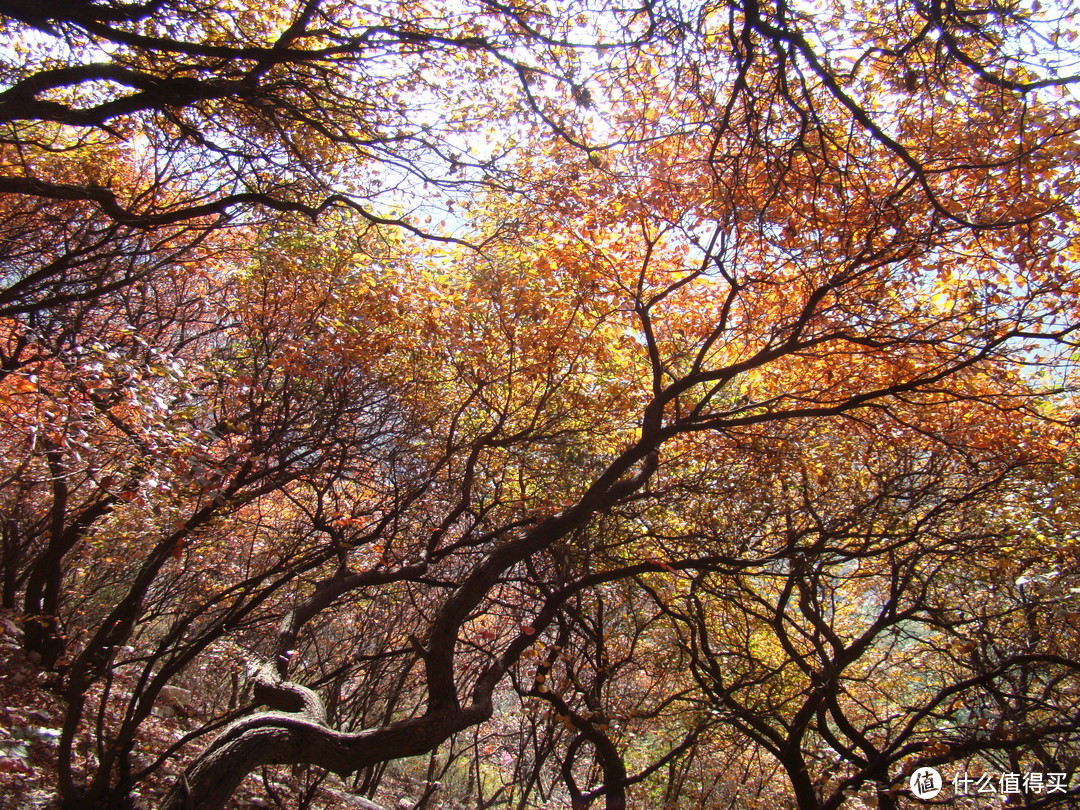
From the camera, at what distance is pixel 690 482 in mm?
7336

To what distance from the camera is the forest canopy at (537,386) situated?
422 cm

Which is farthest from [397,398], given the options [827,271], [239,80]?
[827,271]

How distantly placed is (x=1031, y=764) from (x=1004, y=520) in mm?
3234

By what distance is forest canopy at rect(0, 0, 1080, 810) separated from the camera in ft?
13.9

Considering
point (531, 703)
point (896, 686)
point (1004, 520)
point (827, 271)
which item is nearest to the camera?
point (827, 271)

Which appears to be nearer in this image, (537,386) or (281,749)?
(281,749)

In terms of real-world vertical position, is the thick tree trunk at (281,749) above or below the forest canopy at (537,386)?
below

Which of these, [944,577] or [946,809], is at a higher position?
[944,577]

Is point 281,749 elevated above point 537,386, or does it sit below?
below

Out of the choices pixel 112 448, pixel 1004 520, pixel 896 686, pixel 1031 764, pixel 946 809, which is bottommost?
pixel 946 809

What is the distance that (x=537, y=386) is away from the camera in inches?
290

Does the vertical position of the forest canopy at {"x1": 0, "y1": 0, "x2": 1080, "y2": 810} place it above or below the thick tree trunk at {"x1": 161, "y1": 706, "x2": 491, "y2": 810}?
above

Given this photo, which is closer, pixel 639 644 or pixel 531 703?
pixel 531 703

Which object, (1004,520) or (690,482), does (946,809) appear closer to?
(1004,520)
